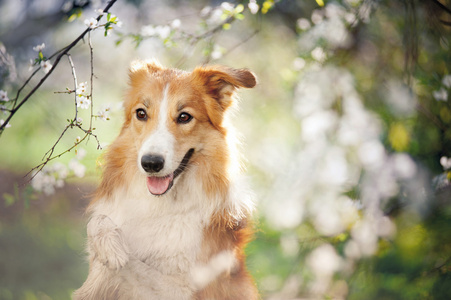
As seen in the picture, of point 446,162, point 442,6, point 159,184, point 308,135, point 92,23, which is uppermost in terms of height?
point 92,23

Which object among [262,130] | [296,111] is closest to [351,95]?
[296,111]

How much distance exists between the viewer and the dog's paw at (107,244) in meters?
1.63

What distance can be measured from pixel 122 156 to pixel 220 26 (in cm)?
110

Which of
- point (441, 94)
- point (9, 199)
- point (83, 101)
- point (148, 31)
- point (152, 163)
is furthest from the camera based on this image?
→ point (9, 199)

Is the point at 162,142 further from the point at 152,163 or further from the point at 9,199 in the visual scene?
the point at 9,199

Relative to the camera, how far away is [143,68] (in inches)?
78.9

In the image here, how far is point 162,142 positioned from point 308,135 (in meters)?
1.67

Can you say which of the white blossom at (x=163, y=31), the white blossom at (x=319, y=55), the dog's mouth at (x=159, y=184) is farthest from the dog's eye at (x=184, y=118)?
the white blossom at (x=319, y=55)

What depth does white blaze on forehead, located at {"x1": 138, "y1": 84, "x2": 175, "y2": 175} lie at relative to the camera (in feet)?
5.46

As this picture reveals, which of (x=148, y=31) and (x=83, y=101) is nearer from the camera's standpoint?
(x=83, y=101)

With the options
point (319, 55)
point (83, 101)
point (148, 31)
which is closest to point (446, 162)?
point (319, 55)

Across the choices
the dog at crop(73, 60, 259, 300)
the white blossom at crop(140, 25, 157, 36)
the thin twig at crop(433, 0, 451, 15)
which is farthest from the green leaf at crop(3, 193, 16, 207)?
the thin twig at crop(433, 0, 451, 15)

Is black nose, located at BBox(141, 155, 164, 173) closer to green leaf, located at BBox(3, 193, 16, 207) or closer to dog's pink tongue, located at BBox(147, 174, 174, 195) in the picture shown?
dog's pink tongue, located at BBox(147, 174, 174, 195)

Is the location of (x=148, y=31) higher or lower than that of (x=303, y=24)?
higher
